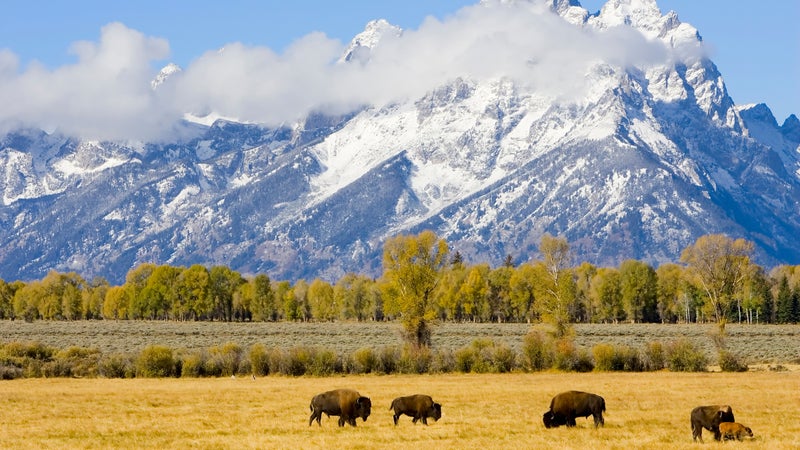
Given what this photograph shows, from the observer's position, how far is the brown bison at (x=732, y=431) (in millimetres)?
30016

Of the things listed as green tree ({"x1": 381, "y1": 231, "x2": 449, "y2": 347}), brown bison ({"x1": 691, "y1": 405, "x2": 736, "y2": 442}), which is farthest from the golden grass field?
green tree ({"x1": 381, "y1": 231, "x2": 449, "y2": 347})

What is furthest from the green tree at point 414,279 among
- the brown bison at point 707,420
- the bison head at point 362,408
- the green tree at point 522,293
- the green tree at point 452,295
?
the green tree at point 522,293

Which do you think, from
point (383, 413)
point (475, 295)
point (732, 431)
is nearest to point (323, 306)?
point (475, 295)

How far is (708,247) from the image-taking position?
8644 cm

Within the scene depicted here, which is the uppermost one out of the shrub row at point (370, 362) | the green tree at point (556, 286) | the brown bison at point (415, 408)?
the green tree at point (556, 286)

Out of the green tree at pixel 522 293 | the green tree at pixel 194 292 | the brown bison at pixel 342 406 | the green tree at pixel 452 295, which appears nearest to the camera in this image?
the brown bison at pixel 342 406

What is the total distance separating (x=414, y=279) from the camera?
75.7m

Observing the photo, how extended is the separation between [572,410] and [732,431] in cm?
535

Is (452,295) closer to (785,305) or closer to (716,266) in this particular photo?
(785,305)

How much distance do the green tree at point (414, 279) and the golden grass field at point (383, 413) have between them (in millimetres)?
16017

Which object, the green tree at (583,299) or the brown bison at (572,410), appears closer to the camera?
the brown bison at (572,410)

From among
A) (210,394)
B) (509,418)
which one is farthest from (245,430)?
(210,394)

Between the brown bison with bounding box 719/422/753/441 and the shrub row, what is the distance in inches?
1342

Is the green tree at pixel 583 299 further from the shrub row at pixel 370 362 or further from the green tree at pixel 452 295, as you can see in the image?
the shrub row at pixel 370 362
